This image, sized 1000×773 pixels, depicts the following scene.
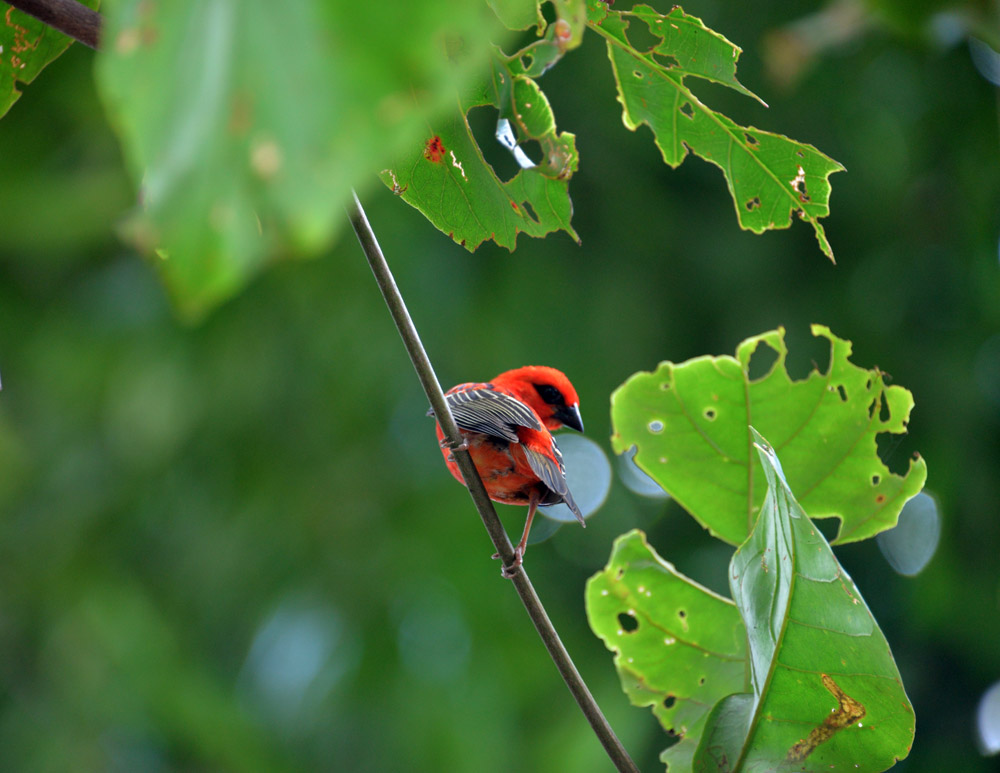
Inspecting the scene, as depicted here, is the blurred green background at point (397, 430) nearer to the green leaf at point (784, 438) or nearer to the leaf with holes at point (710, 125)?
the green leaf at point (784, 438)

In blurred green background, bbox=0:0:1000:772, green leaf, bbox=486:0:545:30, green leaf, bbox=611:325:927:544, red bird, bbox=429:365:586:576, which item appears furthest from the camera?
blurred green background, bbox=0:0:1000:772

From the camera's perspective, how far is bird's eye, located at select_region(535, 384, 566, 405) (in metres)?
2.20

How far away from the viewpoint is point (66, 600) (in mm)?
6496

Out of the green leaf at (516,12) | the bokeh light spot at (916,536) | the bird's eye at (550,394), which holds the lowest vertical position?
the bokeh light spot at (916,536)

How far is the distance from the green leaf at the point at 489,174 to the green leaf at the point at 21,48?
18.8 inches

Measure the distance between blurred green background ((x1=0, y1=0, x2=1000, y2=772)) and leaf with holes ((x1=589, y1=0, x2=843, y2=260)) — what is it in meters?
4.54

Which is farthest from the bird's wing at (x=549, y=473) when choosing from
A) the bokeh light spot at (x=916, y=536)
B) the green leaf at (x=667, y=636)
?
the bokeh light spot at (x=916, y=536)

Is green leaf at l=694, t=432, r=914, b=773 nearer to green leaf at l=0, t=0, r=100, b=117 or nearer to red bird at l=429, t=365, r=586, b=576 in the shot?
red bird at l=429, t=365, r=586, b=576

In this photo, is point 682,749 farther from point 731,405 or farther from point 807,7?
point 807,7

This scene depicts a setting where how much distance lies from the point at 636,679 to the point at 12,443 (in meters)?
6.24

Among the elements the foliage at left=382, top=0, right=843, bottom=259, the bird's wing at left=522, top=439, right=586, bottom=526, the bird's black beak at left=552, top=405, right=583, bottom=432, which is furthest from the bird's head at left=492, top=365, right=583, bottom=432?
the foliage at left=382, top=0, right=843, bottom=259

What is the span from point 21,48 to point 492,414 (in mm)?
995

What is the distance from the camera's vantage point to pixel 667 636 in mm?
1688

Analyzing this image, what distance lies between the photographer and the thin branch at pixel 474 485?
0.99 meters
